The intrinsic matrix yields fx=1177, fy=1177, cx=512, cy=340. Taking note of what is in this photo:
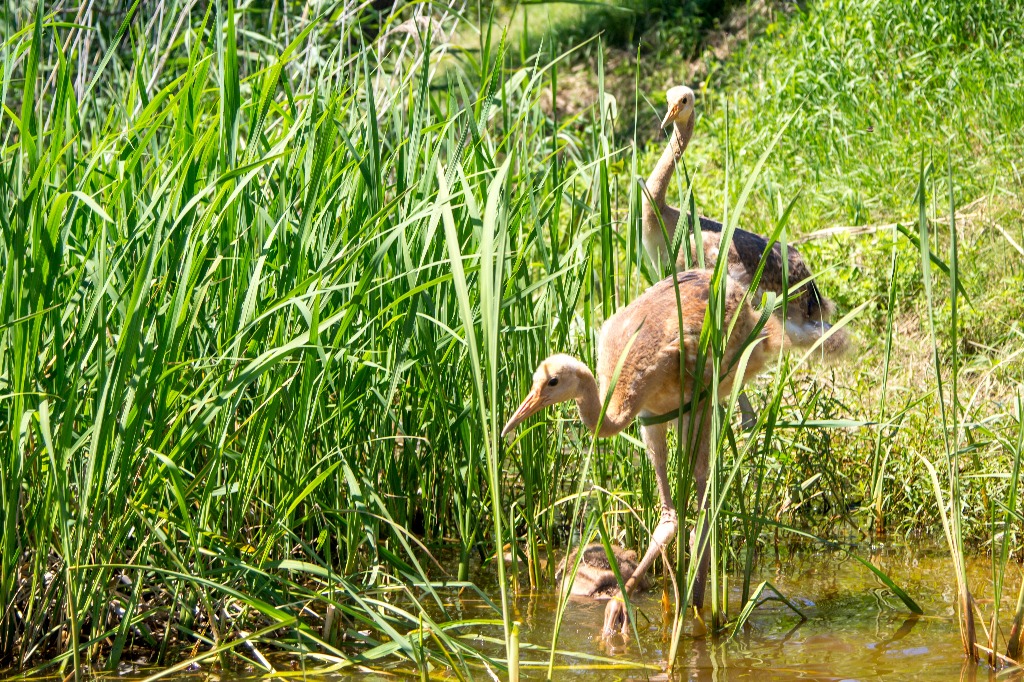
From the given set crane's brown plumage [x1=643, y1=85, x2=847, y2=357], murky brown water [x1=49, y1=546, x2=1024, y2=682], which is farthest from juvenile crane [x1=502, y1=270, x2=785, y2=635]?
crane's brown plumage [x1=643, y1=85, x2=847, y2=357]

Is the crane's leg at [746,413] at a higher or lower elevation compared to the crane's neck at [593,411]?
lower

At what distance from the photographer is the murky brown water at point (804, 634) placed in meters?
3.42

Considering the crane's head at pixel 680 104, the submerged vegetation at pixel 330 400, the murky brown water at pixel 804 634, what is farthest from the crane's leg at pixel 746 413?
the crane's head at pixel 680 104

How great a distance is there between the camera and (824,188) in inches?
284

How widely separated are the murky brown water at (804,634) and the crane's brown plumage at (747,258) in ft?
3.64

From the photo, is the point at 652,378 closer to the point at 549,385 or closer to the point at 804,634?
the point at 549,385

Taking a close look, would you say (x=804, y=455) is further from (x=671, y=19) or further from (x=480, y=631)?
(x=671, y=19)

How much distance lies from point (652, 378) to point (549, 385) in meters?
0.46

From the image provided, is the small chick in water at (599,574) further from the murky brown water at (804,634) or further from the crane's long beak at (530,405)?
the crane's long beak at (530,405)

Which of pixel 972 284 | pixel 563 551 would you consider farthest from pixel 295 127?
pixel 972 284

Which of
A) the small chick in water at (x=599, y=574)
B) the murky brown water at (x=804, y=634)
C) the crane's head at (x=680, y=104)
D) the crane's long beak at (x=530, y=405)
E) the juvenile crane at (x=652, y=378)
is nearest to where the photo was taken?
the murky brown water at (x=804, y=634)

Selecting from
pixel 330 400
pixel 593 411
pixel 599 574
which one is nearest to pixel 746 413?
pixel 599 574

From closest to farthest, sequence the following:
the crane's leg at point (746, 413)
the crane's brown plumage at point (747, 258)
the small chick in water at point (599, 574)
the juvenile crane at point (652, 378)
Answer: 1. the juvenile crane at point (652, 378)
2. the small chick in water at point (599, 574)
3. the crane's brown plumage at point (747, 258)
4. the crane's leg at point (746, 413)

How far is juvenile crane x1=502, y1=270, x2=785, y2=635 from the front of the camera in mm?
3773
